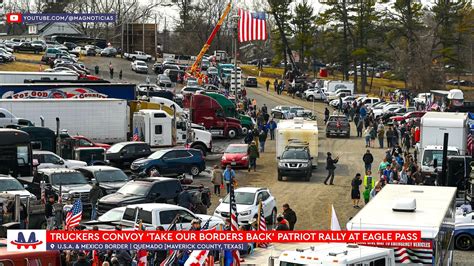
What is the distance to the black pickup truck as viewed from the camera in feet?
90.0

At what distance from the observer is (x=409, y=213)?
1722cm

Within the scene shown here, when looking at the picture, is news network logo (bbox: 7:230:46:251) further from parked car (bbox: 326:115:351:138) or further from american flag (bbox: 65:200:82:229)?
parked car (bbox: 326:115:351:138)

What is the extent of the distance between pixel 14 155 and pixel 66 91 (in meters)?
16.5

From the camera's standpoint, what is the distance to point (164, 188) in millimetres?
28547

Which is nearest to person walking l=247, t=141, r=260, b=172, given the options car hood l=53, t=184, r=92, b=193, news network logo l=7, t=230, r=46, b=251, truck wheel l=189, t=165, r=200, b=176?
truck wheel l=189, t=165, r=200, b=176

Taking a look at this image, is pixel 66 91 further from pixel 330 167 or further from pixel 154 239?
pixel 154 239

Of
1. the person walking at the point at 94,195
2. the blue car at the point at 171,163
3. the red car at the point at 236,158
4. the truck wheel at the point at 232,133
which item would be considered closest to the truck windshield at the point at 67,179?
the person walking at the point at 94,195

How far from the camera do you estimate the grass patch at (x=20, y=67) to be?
269 feet

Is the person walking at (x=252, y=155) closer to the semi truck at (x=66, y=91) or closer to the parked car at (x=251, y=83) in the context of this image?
the semi truck at (x=66, y=91)

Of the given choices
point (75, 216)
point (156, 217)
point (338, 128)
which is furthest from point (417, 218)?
point (338, 128)

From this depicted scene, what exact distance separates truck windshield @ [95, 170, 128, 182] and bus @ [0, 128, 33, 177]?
2.56m

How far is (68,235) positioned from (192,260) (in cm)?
253

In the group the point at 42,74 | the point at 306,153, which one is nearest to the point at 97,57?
the point at 42,74

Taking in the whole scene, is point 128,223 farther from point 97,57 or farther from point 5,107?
point 97,57
